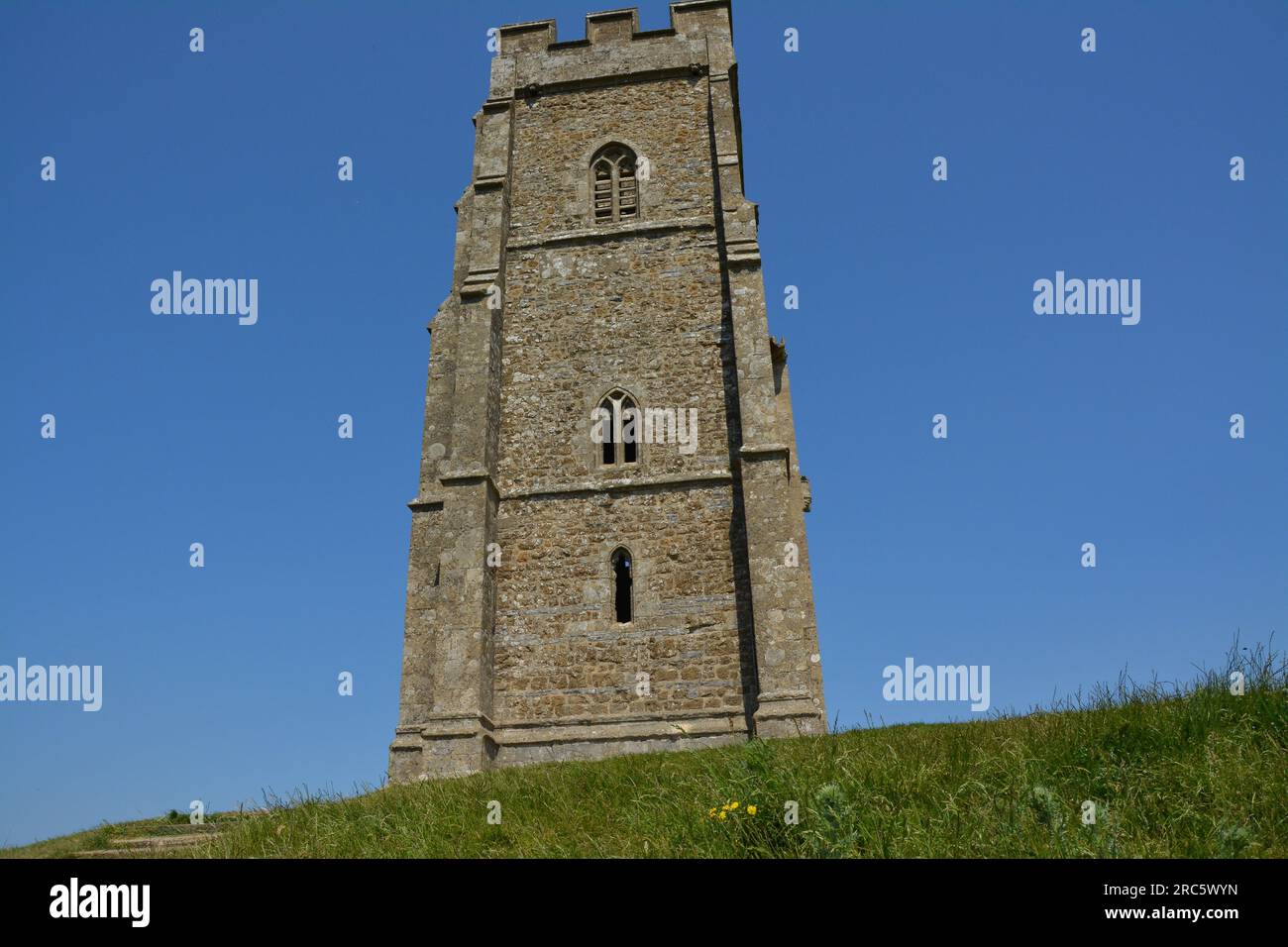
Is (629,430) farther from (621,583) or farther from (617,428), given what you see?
(621,583)

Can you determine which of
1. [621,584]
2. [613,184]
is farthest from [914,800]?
[613,184]

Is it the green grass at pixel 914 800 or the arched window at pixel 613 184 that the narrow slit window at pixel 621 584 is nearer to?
the green grass at pixel 914 800

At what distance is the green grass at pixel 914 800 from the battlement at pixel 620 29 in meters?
14.8

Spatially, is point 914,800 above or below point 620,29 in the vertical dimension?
below

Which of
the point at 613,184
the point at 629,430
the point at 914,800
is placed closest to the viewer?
the point at 914,800

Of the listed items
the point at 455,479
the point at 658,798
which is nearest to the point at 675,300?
the point at 455,479

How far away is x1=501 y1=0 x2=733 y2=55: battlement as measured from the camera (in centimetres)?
1830

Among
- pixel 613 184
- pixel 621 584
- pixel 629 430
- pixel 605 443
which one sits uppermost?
pixel 613 184

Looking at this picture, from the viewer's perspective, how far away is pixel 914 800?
245 inches

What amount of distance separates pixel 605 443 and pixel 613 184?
5.29 metres

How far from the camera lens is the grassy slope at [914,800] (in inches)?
212

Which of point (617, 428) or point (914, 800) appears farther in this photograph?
point (617, 428)
